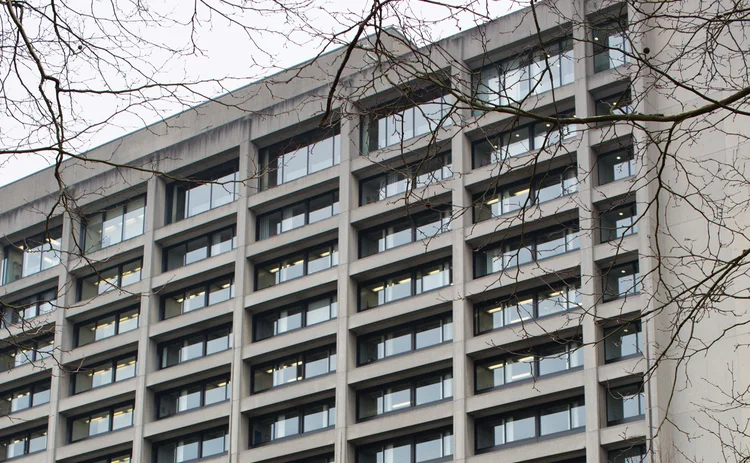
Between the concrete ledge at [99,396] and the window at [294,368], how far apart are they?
6703 mm

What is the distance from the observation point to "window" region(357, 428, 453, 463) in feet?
168

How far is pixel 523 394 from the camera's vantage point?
48.6 metres

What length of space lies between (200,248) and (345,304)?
426 inches

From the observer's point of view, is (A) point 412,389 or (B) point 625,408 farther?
(A) point 412,389

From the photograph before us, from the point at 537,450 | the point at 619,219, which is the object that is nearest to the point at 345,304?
the point at 537,450

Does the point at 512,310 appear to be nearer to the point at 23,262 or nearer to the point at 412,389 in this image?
the point at 412,389

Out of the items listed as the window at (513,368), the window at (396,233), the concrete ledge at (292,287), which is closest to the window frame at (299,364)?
the concrete ledge at (292,287)

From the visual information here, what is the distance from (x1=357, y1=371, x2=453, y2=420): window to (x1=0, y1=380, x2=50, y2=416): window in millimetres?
19252

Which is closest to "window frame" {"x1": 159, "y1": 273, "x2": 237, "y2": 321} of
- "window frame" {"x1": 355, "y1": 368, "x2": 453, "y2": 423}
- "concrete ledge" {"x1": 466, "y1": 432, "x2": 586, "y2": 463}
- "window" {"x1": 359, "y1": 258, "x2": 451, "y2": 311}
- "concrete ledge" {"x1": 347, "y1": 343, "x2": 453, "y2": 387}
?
"window" {"x1": 359, "y1": 258, "x2": 451, "y2": 311}

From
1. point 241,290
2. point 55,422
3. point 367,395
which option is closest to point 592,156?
point 367,395

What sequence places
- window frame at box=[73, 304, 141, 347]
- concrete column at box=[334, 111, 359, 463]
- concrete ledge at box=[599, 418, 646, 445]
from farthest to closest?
window frame at box=[73, 304, 141, 347] < concrete column at box=[334, 111, 359, 463] < concrete ledge at box=[599, 418, 646, 445]

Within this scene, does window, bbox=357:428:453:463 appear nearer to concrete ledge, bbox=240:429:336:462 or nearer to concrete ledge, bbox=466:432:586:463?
concrete ledge, bbox=240:429:336:462

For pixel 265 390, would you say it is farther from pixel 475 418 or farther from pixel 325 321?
pixel 475 418

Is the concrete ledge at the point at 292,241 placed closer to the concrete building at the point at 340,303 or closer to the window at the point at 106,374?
the concrete building at the point at 340,303
